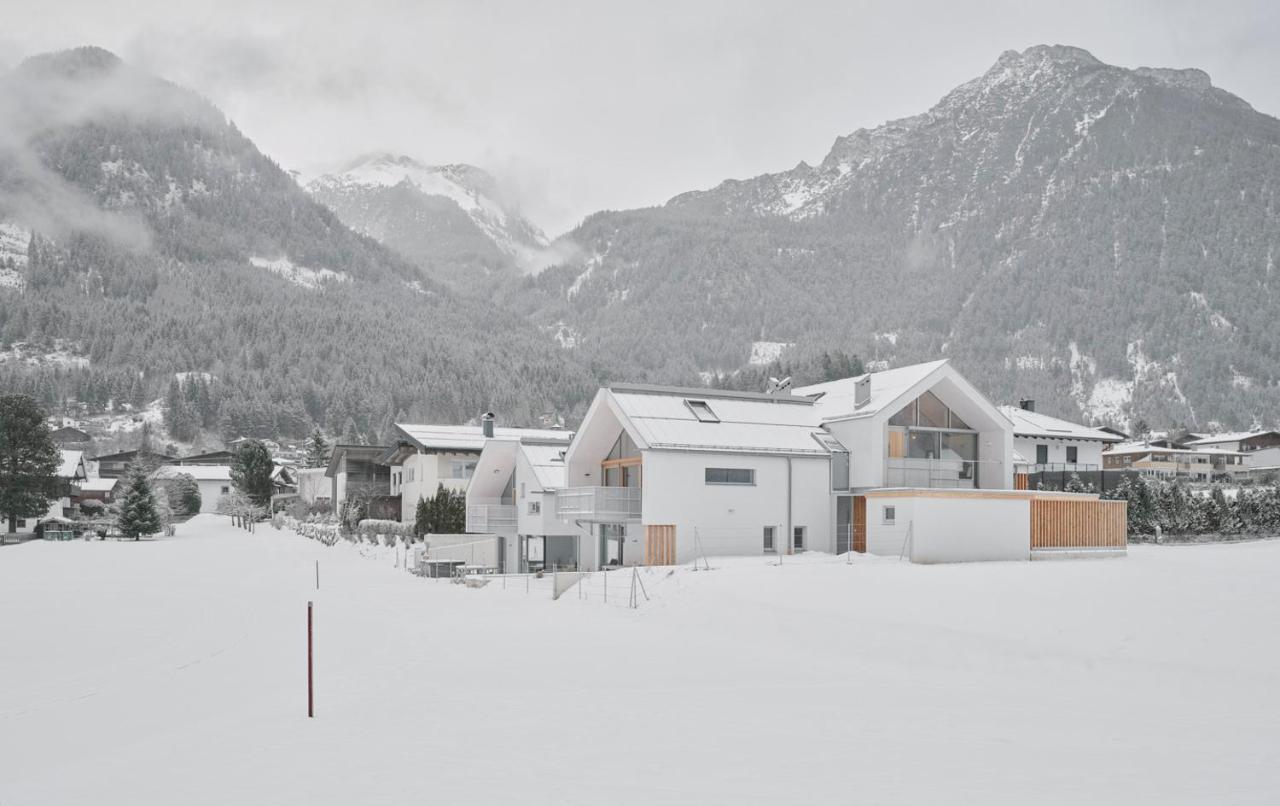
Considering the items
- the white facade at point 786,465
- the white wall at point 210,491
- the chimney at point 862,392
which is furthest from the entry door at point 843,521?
the white wall at point 210,491

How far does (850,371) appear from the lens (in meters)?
151

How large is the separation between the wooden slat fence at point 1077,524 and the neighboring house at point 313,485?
75.5m

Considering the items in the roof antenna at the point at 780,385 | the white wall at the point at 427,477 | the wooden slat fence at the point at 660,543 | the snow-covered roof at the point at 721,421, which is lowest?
the wooden slat fence at the point at 660,543

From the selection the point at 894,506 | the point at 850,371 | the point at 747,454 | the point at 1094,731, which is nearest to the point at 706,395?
the point at 747,454

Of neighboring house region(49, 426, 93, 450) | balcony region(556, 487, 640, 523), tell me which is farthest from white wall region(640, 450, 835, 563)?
neighboring house region(49, 426, 93, 450)

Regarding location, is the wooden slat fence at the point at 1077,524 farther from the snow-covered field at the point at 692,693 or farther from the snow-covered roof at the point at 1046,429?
the snow-covered roof at the point at 1046,429

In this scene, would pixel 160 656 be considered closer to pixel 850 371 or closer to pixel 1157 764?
pixel 1157 764

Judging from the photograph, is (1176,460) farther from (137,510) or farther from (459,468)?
(137,510)

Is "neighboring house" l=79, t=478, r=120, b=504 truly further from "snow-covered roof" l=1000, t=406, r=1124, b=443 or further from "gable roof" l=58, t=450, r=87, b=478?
"snow-covered roof" l=1000, t=406, r=1124, b=443

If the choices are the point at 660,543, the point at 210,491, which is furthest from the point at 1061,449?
the point at 210,491

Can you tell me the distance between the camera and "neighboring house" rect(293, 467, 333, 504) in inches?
3999

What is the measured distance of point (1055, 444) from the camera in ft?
209

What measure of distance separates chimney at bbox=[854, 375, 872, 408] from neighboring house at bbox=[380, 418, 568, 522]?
910 inches

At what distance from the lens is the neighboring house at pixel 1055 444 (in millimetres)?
60969
